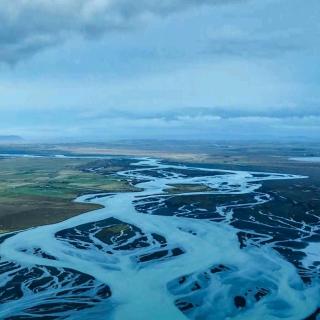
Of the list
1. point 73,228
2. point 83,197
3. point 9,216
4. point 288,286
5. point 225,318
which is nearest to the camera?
point 225,318

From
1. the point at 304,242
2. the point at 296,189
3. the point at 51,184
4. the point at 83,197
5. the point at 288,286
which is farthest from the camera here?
the point at 51,184

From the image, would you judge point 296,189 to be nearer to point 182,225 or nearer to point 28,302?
point 182,225

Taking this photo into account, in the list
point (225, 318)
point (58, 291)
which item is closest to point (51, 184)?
point (58, 291)

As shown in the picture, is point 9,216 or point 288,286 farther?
point 9,216

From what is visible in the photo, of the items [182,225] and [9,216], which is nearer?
[182,225]

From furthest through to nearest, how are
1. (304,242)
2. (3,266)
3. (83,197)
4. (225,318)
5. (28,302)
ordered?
(83,197)
(304,242)
(3,266)
(28,302)
(225,318)

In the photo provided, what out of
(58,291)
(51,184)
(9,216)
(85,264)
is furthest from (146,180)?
(58,291)

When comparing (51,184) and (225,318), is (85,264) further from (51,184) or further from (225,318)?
(51,184)
